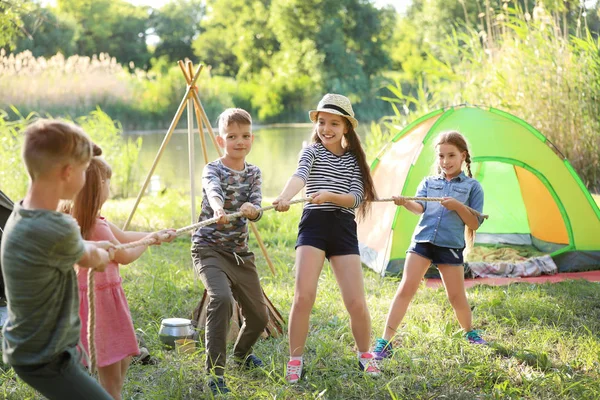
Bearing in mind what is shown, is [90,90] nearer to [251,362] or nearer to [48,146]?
[251,362]

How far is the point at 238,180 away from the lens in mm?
3418

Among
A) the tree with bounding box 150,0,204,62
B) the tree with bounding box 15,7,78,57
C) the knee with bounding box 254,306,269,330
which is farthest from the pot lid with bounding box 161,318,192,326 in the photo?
the tree with bounding box 150,0,204,62

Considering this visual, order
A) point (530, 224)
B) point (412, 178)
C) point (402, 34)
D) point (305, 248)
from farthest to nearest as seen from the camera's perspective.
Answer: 1. point (402, 34)
2. point (530, 224)
3. point (412, 178)
4. point (305, 248)

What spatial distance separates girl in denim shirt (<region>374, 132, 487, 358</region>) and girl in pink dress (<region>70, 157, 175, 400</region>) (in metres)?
1.53

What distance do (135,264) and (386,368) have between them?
9.76ft

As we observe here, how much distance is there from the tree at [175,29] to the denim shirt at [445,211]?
43.9 m

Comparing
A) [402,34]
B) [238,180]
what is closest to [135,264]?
[238,180]

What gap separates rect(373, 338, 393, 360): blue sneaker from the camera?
3.64 m

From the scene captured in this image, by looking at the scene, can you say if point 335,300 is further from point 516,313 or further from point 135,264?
point 135,264

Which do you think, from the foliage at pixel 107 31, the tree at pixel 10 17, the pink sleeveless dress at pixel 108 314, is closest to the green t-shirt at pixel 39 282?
the pink sleeveless dress at pixel 108 314

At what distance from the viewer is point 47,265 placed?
2.05 meters

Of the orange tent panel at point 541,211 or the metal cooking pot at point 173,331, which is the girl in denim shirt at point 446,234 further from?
the orange tent panel at point 541,211

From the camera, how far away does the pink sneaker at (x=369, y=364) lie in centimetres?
335

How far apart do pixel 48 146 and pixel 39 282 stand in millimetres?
384
